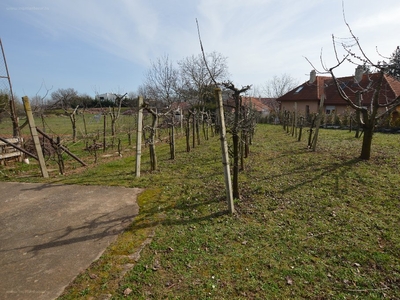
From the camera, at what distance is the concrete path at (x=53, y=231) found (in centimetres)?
231

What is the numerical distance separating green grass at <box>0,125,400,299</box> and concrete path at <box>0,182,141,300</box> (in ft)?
0.78

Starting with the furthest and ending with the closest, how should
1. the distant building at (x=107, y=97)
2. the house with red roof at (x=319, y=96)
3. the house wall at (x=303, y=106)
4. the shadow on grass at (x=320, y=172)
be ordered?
the house wall at (x=303, y=106) → the house with red roof at (x=319, y=96) → the distant building at (x=107, y=97) → the shadow on grass at (x=320, y=172)

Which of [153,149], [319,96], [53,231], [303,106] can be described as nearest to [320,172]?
[153,149]

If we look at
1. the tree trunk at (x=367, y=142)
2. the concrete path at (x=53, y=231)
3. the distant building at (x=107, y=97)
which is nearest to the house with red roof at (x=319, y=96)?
the tree trunk at (x=367, y=142)

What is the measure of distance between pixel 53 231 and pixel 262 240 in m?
2.96

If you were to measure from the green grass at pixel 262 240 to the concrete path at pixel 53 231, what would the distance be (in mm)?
238

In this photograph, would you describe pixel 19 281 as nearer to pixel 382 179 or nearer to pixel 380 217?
pixel 380 217

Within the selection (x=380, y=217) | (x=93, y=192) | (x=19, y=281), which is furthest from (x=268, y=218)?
(x=93, y=192)

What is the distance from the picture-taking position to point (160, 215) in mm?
3689

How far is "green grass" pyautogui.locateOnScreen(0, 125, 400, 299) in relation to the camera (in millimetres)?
2223

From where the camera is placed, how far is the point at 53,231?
3205mm

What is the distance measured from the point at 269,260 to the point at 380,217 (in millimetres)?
2155

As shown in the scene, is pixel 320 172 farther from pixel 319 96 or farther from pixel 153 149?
pixel 319 96

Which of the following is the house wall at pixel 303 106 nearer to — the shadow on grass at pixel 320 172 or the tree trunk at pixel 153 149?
the shadow on grass at pixel 320 172
